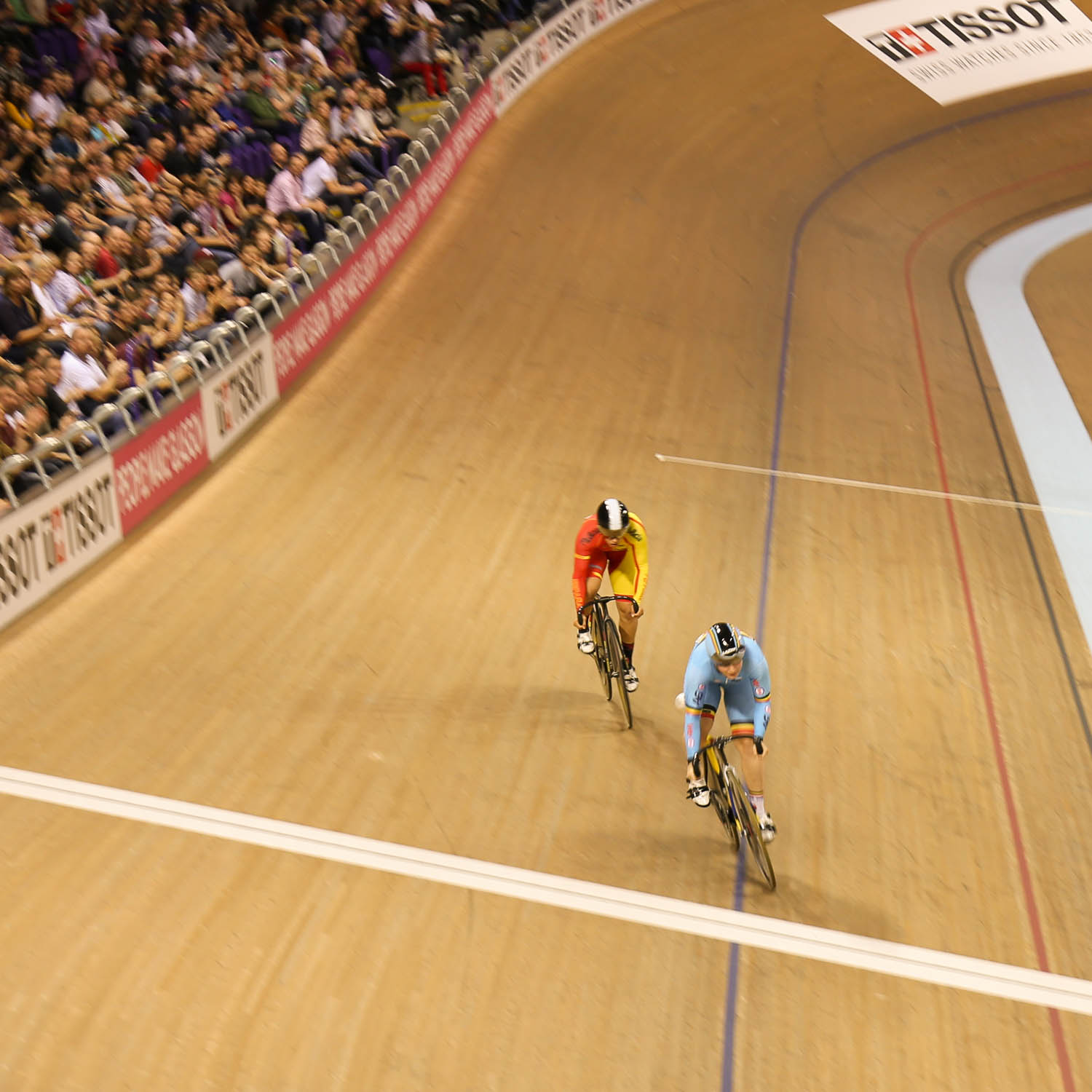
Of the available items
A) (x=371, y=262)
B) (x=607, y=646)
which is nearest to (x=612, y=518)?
(x=607, y=646)

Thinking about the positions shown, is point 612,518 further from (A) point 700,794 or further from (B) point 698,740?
(A) point 700,794

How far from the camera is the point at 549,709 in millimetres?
5848

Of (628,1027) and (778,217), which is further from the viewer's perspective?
(778,217)

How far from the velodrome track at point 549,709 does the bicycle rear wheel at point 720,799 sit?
16cm

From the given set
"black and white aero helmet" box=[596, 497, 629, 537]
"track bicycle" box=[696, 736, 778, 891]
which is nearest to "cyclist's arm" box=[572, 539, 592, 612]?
"black and white aero helmet" box=[596, 497, 629, 537]

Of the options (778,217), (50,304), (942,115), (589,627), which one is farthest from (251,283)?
(942,115)

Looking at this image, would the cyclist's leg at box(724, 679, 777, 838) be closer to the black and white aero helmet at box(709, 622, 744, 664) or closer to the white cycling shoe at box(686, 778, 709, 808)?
the white cycling shoe at box(686, 778, 709, 808)

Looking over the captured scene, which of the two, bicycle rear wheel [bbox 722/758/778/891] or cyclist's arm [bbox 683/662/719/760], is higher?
cyclist's arm [bbox 683/662/719/760]

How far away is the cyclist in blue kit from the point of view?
452cm

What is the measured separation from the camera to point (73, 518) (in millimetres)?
6297

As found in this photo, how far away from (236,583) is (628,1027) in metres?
3.64

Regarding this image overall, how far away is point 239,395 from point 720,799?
4.77 meters

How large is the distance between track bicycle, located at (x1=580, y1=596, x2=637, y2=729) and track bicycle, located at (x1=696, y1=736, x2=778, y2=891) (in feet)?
3.12

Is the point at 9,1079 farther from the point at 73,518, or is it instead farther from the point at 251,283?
the point at 251,283
